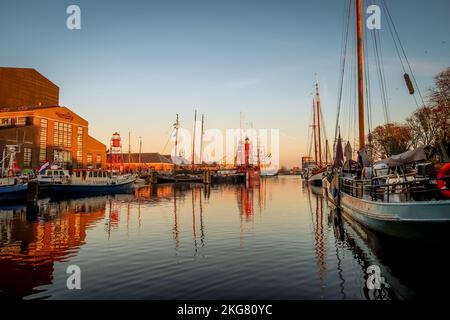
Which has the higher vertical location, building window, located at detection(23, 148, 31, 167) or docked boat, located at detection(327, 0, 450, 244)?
building window, located at detection(23, 148, 31, 167)

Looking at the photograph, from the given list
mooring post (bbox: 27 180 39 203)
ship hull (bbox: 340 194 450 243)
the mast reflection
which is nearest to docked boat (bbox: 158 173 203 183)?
mooring post (bbox: 27 180 39 203)

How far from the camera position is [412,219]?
1352 cm

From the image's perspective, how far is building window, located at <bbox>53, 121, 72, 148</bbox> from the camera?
7956cm

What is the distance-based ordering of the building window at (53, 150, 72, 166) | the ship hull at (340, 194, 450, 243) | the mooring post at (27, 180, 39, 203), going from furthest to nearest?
the building window at (53, 150, 72, 166) < the mooring post at (27, 180, 39, 203) < the ship hull at (340, 194, 450, 243)

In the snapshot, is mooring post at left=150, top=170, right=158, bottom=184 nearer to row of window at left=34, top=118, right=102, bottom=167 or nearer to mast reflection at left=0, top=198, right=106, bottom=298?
row of window at left=34, top=118, right=102, bottom=167

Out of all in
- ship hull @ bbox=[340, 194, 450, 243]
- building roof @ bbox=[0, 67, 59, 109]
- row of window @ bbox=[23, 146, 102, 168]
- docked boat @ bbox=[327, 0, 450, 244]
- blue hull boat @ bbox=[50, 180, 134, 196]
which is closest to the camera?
ship hull @ bbox=[340, 194, 450, 243]

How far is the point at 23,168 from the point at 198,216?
190ft

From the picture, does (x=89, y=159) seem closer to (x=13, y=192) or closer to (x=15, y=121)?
(x=15, y=121)

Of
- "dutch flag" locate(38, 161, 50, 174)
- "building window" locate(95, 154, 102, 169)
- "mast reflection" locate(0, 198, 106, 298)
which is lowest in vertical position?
"mast reflection" locate(0, 198, 106, 298)

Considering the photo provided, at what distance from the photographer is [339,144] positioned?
3609cm

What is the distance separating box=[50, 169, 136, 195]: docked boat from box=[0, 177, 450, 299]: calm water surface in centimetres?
2910

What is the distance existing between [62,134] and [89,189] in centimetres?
3356

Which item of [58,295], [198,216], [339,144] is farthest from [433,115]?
[58,295]

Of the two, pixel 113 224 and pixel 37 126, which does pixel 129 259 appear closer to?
pixel 113 224
